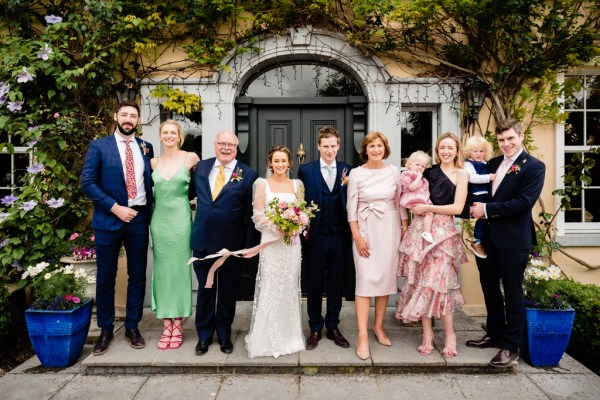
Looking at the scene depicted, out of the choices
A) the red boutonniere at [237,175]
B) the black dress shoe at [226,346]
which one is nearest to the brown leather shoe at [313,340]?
the black dress shoe at [226,346]

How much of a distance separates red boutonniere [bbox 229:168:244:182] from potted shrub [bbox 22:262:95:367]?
1.83 meters

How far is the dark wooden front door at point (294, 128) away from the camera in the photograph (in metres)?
5.16

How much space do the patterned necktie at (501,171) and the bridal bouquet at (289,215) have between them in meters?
1.63

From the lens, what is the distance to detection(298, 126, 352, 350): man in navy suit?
11.8 ft

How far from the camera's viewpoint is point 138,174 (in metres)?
3.70

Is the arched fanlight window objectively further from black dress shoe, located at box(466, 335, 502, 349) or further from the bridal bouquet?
black dress shoe, located at box(466, 335, 502, 349)

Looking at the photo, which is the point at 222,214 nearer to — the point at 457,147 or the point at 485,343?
the point at 457,147

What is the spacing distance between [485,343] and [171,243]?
10.1ft

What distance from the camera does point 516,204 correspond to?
331 cm

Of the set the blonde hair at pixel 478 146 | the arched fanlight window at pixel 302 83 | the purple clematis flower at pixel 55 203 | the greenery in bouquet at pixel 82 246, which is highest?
the arched fanlight window at pixel 302 83

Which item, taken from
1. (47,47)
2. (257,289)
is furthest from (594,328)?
(47,47)

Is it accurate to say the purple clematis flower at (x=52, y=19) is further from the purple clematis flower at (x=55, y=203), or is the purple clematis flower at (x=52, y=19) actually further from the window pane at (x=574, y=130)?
the window pane at (x=574, y=130)

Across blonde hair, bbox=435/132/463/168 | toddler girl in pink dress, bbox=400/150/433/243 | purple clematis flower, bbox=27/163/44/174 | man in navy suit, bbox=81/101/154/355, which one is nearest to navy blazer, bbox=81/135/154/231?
man in navy suit, bbox=81/101/154/355

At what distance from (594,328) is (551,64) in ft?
9.77
